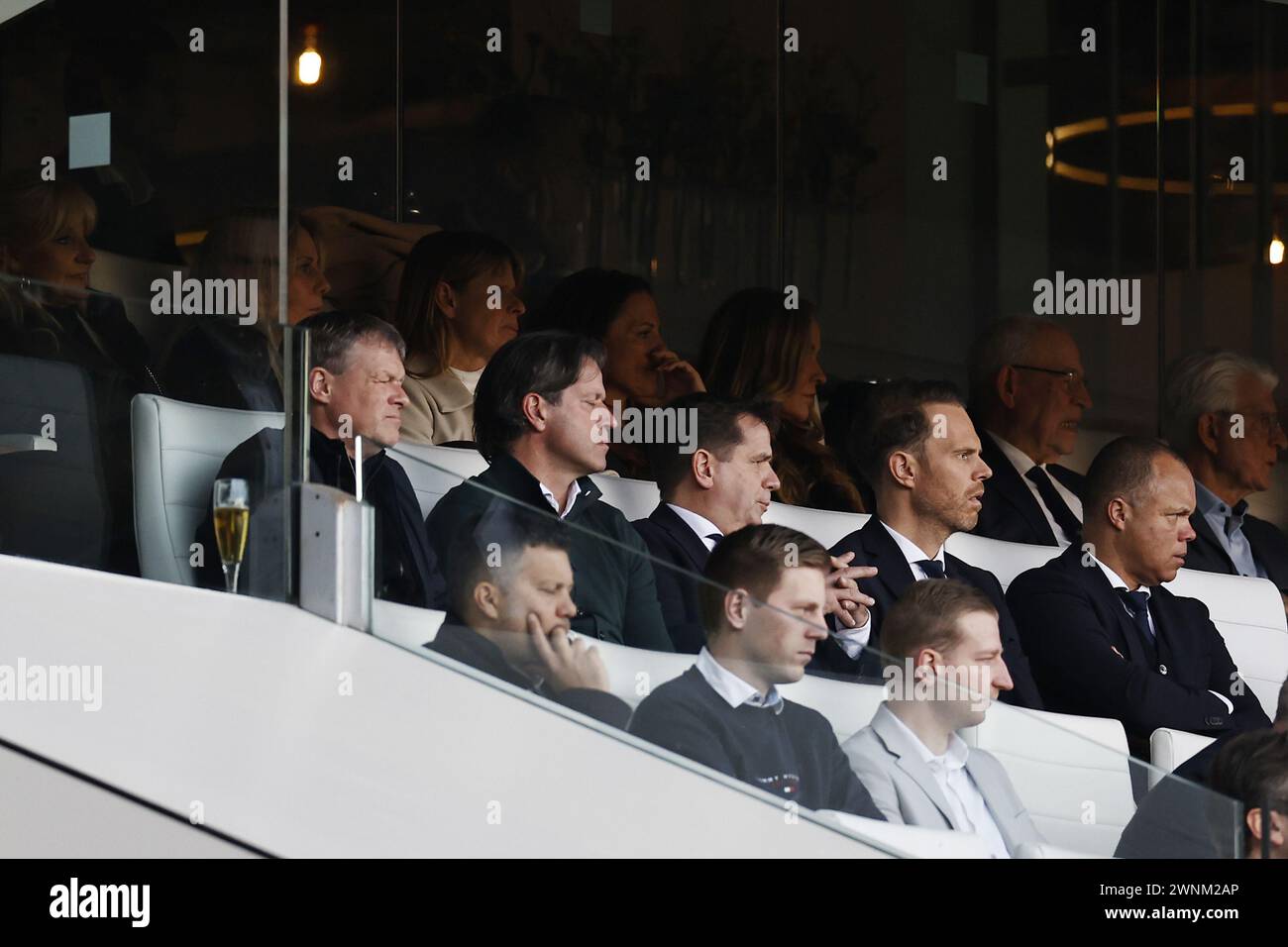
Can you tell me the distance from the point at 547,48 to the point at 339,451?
2.87m

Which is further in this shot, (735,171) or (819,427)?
(735,171)

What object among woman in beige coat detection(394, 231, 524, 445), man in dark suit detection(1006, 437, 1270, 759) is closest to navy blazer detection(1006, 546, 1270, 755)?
man in dark suit detection(1006, 437, 1270, 759)

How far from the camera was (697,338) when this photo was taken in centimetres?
576

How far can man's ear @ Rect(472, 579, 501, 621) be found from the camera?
285 centimetres

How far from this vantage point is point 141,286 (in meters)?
5.51

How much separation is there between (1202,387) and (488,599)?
9.98 feet

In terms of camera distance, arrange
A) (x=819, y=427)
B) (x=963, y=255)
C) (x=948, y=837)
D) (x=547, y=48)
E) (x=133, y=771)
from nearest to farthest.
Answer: (x=133, y=771), (x=948, y=837), (x=819, y=427), (x=547, y=48), (x=963, y=255)

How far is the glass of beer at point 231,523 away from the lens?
2980mm

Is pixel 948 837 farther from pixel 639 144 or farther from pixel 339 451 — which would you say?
pixel 639 144

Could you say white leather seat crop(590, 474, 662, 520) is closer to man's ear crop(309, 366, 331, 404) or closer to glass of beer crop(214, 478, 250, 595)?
man's ear crop(309, 366, 331, 404)

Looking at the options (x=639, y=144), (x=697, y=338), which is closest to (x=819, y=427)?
(x=697, y=338)

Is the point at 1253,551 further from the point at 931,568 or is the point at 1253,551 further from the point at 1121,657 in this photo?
the point at 931,568

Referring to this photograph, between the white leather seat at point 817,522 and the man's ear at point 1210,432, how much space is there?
4.65 feet

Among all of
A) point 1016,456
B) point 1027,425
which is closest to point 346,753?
point 1016,456
